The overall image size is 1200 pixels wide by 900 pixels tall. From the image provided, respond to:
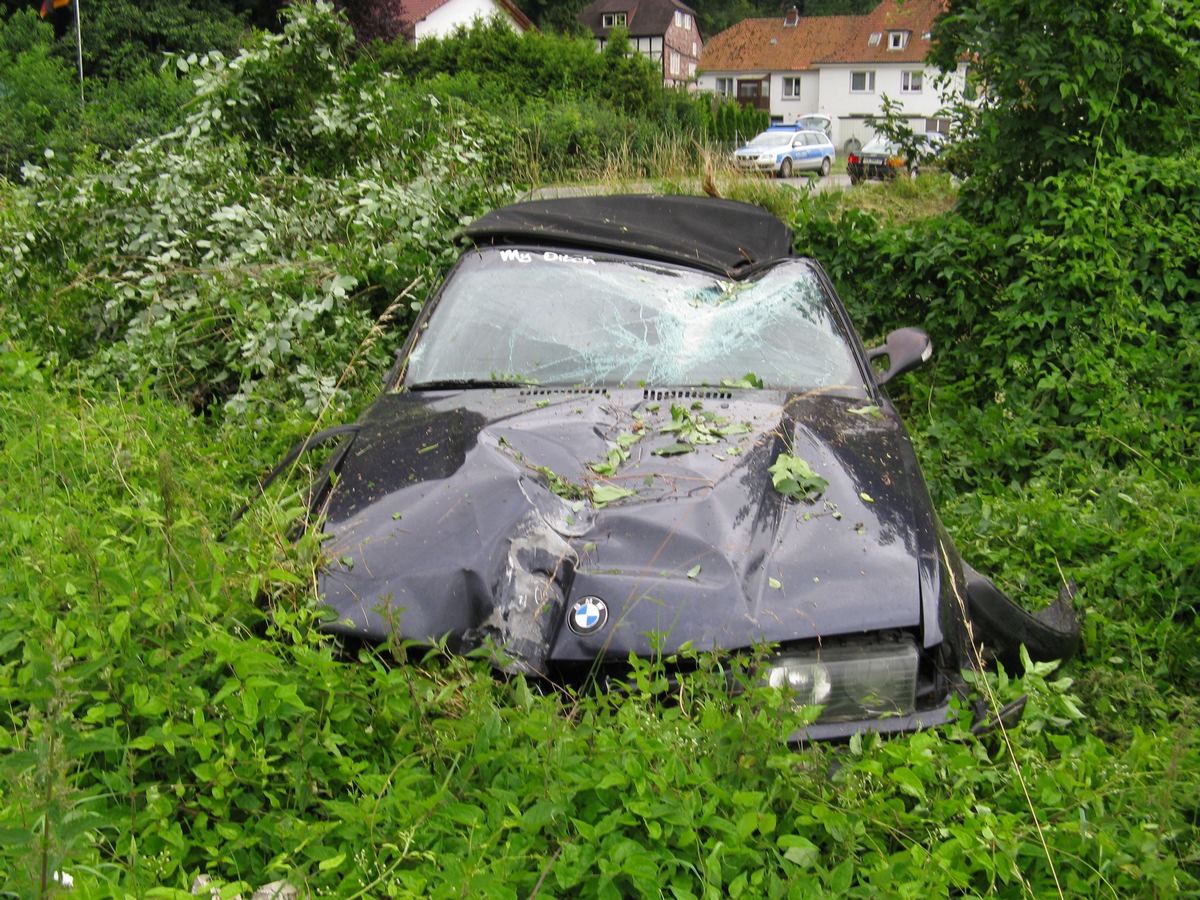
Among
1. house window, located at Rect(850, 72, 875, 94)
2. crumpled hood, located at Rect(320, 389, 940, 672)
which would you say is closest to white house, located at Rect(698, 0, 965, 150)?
house window, located at Rect(850, 72, 875, 94)

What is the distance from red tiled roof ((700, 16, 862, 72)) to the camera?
66.4 metres

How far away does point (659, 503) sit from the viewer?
2920 mm

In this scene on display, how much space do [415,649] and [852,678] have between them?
3.63 ft

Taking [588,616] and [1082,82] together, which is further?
[1082,82]

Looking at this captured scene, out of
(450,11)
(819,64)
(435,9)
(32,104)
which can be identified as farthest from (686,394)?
(819,64)

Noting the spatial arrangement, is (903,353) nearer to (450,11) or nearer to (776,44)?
(450,11)

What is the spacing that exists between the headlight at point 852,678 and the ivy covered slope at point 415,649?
0.63 feet

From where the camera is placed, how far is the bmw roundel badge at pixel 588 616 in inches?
100

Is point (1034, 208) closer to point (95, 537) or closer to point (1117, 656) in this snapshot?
point (1117, 656)

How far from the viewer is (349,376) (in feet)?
16.9

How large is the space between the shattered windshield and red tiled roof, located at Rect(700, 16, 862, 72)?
221 ft

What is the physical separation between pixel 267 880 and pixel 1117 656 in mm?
2896

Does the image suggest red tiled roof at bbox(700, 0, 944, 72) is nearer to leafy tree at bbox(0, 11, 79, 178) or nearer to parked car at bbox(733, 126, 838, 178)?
parked car at bbox(733, 126, 838, 178)

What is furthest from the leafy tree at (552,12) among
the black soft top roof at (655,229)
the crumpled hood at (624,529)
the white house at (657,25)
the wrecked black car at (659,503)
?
the crumpled hood at (624,529)
